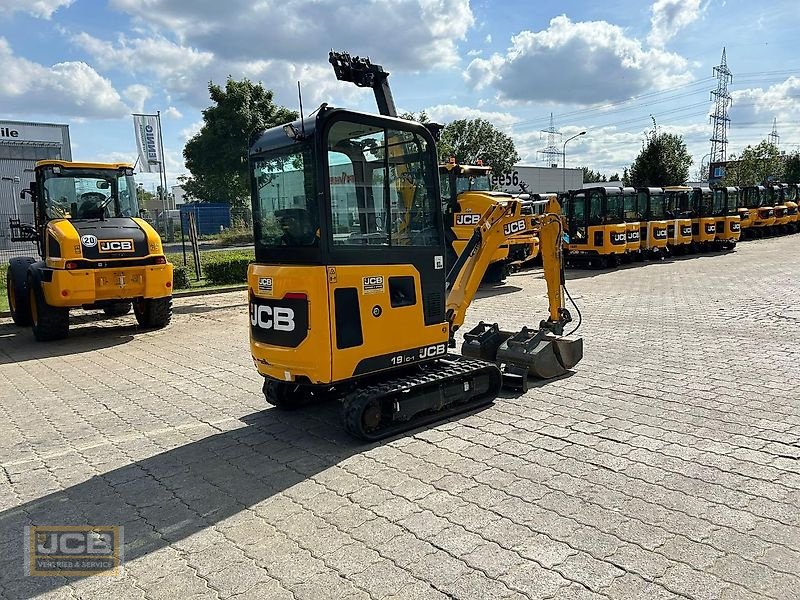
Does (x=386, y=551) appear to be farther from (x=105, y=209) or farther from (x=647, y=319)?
(x=105, y=209)

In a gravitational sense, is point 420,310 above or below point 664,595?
above

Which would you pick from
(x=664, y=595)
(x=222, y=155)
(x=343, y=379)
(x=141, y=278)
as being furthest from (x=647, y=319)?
(x=222, y=155)

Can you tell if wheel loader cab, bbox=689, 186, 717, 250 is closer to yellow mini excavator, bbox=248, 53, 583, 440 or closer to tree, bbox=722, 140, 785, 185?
yellow mini excavator, bbox=248, 53, 583, 440

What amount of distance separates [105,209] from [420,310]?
312 inches

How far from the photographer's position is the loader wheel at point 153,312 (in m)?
11.0

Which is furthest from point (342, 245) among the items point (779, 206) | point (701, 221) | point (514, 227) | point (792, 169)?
point (792, 169)

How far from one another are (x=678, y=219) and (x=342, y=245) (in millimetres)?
20785

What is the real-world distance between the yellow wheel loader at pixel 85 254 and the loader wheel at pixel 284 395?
5.29m

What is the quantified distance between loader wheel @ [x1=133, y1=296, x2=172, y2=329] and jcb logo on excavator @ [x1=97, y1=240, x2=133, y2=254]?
1.12 metres

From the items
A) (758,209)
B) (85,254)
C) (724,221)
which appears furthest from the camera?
(758,209)

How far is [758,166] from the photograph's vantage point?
2034 inches

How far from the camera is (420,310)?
563cm

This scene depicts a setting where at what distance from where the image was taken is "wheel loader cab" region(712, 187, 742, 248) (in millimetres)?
24609

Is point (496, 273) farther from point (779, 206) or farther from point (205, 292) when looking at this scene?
point (779, 206)
